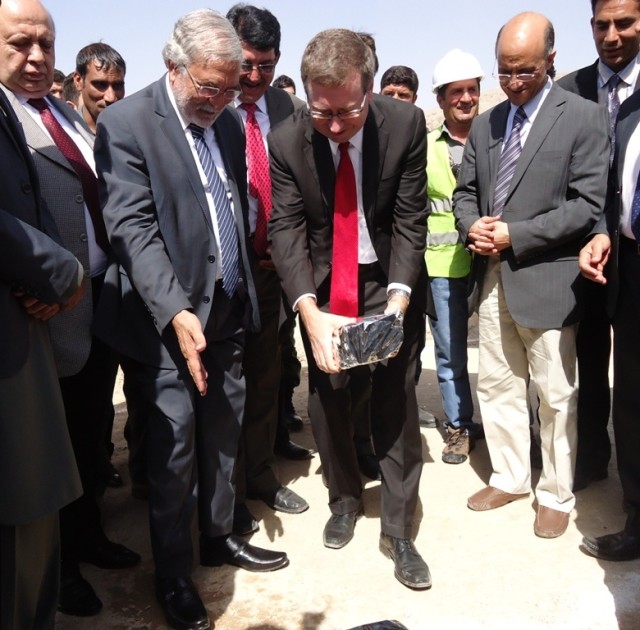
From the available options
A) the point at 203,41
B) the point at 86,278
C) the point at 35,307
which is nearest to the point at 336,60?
the point at 203,41

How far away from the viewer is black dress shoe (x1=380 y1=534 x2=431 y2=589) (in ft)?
9.85

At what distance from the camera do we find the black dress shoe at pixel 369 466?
13.2 feet

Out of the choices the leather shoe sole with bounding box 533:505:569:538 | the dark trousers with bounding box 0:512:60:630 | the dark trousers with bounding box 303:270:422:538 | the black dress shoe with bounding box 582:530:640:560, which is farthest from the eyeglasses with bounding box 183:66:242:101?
the black dress shoe with bounding box 582:530:640:560

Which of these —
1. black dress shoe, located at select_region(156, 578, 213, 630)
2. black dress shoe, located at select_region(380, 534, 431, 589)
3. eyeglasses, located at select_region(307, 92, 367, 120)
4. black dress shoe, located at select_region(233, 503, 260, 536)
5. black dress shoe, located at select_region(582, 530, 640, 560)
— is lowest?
black dress shoe, located at select_region(582, 530, 640, 560)

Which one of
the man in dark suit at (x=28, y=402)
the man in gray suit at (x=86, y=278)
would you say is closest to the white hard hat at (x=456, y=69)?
the man in gray suit at (x=86, y=278)

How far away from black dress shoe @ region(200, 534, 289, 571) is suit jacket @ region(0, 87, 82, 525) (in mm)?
993

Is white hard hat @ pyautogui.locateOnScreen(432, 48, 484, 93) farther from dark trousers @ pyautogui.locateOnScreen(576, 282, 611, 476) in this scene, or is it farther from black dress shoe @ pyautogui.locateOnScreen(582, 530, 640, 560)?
black dress shoe @ pyautogui.locateOnScreen(582, 530, 640, 560)

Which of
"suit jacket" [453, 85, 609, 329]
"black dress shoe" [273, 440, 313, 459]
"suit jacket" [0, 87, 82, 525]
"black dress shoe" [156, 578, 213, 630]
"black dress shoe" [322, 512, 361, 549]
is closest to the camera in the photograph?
"suit jacket" [0, 87, 82, 525]

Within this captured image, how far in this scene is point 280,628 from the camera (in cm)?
276

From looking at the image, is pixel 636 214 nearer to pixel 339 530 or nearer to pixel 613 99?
pixel 613 99

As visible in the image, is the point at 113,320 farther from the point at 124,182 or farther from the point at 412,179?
the point at 412,179

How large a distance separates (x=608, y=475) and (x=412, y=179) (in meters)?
2.00

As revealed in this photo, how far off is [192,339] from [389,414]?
39.1 inches

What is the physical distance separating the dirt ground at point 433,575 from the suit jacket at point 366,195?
3.79 ft
